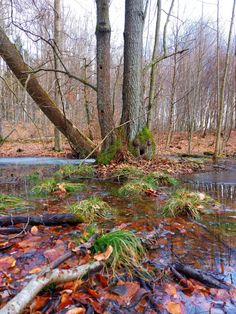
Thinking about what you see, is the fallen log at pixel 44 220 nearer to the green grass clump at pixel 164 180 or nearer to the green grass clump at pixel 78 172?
the green grass clump at pixel 164 180

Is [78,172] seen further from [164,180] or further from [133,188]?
[133,188]

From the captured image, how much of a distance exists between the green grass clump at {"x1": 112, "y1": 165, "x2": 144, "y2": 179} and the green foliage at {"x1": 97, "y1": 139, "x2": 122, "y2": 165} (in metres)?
0.95

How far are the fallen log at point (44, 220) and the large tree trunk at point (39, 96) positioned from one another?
5338mm

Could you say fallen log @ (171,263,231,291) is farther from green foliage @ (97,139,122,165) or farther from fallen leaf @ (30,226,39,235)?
green foliage @ (97,139,122,165)

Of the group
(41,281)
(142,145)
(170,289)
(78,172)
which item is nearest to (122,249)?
(170,289)

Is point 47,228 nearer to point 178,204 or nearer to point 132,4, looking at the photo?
point 178,204

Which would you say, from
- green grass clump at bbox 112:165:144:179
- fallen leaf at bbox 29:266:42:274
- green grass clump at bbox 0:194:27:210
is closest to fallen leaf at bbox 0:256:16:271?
fallen leaf at bbox 29:266:42:274

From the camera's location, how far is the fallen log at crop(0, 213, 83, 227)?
2.91m

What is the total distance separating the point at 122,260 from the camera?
7.02 ft

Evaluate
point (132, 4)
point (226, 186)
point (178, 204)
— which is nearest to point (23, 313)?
point (178, 204)

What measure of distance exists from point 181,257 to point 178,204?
4.33ft

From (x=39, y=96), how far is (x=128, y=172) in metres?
4.81

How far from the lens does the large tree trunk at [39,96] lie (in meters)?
8.45

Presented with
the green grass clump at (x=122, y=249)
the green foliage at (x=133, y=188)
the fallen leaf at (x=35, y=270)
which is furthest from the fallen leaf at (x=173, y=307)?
the green foliage at (x=133, y=188)
